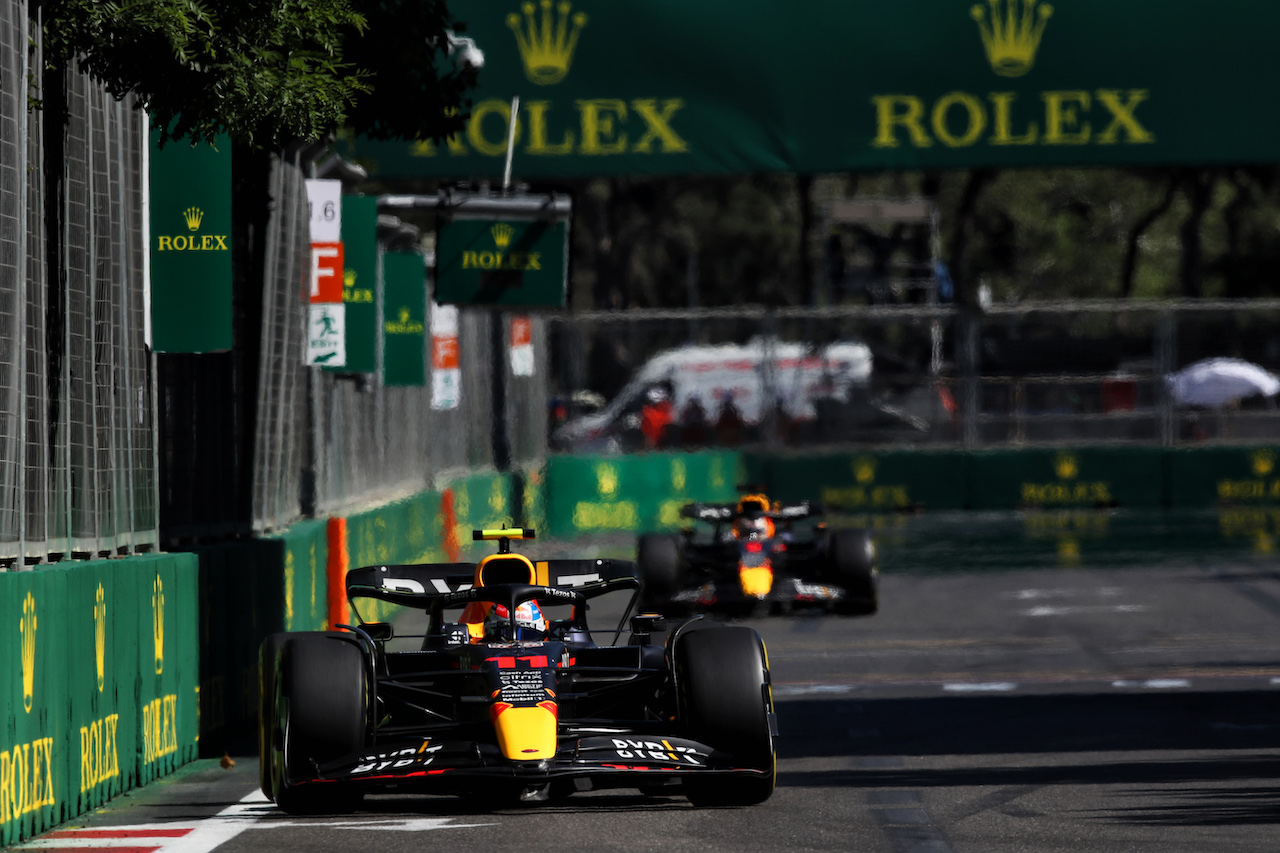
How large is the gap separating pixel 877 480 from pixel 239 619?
17638 millimetres

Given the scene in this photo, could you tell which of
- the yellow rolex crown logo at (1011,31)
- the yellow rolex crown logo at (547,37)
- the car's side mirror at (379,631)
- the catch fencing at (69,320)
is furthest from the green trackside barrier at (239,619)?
the yellow rolex crown logo at (1011,31)

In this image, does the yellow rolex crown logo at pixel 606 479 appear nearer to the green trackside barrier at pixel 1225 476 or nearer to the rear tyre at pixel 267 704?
the green trackside barrier at pixel 1225 476

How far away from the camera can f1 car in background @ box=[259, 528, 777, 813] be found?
841 cm

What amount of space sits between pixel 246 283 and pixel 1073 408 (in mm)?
16912

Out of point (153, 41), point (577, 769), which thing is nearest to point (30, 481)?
point (153, 41)

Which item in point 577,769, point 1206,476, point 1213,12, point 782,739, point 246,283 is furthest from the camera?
point 1206,476

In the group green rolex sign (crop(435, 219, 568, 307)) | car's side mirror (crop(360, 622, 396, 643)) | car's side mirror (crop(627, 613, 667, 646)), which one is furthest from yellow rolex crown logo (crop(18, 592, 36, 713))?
green rolex sign (crop(435, 219, 568, 307))

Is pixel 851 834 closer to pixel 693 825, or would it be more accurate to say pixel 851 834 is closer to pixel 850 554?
pixel 693 825

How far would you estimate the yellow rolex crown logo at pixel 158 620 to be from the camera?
416 inches

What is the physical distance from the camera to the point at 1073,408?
95.0ft

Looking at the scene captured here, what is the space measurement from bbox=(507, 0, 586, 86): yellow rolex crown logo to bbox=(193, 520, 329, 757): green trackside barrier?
1304 cm

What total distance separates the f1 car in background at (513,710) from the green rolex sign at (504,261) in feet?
43.2

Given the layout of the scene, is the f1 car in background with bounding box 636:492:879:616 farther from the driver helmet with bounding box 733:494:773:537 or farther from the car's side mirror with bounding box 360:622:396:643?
the car's side mirror with bounding box 360:622:396:643

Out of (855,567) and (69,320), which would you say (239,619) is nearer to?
(69,320)
